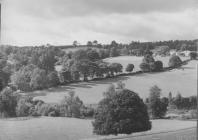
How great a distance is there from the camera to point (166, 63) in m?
9.48

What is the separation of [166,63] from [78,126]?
2635 millimetres

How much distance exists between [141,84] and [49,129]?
95.5 inches

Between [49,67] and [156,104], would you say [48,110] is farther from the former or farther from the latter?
[156,104]

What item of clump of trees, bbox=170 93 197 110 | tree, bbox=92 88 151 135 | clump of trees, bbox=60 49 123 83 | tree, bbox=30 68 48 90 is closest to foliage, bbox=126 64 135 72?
clump of trees, bbox=60 49 123 83

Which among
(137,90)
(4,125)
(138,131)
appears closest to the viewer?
(4,125)

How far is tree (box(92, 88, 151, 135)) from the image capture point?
8.35 meters

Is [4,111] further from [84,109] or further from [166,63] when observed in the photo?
[166,63]

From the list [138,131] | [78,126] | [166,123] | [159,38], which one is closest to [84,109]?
[78,126]

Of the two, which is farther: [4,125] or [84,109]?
[84,109]

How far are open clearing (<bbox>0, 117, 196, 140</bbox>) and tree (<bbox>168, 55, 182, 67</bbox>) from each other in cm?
158

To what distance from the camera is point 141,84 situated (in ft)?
30.4

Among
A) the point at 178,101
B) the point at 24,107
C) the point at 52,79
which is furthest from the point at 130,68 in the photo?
the point at 24,107

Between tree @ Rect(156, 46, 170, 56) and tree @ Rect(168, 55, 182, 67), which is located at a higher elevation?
tree @ Rect(156, 46, 170, 56)

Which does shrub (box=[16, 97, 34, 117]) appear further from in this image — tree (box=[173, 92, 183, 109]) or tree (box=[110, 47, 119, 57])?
tree (box=[173, 92, 183, 109])
